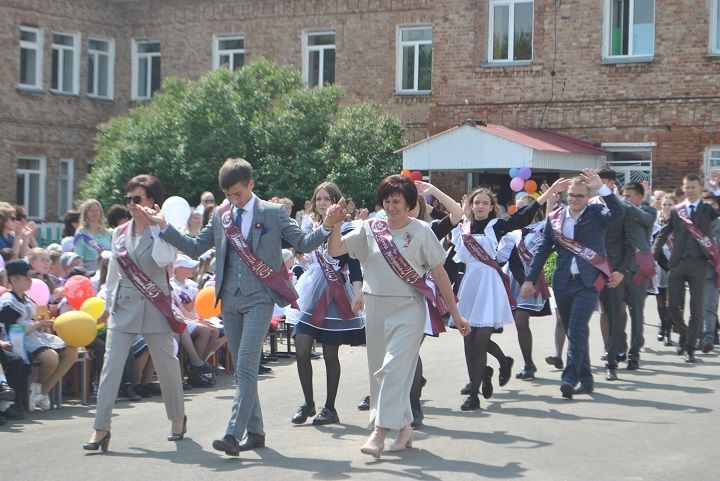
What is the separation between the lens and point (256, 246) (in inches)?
344

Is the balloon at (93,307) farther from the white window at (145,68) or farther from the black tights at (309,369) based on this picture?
the white window at (145,68)

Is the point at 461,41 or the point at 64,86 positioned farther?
the point at 64,86

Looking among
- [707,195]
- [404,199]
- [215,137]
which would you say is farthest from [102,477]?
[215,137]

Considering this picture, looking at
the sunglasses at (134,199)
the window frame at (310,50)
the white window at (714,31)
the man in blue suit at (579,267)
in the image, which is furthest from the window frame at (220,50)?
the sunglasses at (134,199)

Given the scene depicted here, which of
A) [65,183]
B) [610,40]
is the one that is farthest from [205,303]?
[65,183]

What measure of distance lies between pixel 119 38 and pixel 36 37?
2.76m

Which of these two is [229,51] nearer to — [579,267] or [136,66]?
[136,66]

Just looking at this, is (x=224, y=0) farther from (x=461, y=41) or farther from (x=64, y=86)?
(x=461, y=41)

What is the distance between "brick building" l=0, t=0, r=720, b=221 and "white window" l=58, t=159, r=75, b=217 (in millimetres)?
38

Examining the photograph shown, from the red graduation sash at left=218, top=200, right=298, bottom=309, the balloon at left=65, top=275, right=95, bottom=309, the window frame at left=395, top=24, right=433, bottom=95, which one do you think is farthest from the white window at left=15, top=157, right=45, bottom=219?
the red graduation sash at left=218, top=200, right=298, bottom=309

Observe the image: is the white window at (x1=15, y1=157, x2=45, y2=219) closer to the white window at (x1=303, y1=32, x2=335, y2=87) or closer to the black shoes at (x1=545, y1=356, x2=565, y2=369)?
the white window at (x1=303, y1=32, x2=335, y2=87)

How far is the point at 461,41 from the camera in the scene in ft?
89.0

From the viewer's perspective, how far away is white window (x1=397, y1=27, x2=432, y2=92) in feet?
98.3

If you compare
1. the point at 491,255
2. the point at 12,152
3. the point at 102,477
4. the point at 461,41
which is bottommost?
the point at 102,477
